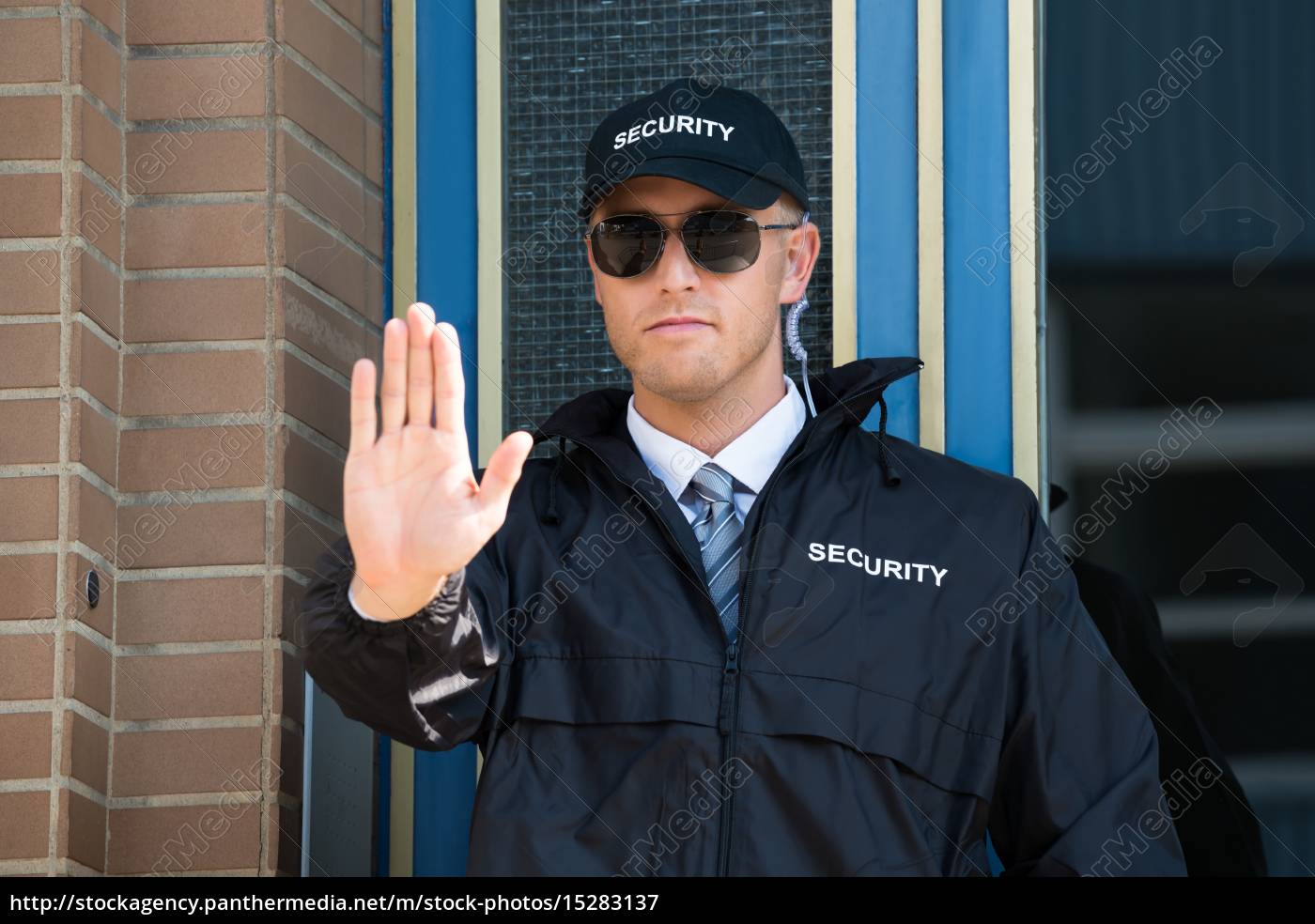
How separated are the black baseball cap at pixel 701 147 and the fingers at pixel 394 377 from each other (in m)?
0.81

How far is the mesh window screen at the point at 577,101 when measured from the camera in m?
3.78

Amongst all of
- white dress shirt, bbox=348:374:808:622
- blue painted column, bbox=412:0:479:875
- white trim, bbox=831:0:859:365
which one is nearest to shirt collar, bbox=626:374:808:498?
white dress shirt, bbox=348:374:808:622

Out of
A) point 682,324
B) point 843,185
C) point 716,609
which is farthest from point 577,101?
point 716,609

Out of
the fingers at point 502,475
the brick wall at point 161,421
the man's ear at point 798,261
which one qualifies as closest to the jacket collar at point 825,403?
the man's ear at point 798,261

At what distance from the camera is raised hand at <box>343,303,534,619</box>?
101 inches

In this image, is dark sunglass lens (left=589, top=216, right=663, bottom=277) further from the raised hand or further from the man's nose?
the raised hand

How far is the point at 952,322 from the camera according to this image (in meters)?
3.65

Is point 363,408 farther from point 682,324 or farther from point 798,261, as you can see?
point 798,261

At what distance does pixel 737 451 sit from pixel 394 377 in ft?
2.93

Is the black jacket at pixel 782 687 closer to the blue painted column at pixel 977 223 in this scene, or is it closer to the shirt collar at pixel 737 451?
the shirt collar at pixel 737 451

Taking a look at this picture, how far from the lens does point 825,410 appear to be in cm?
323
